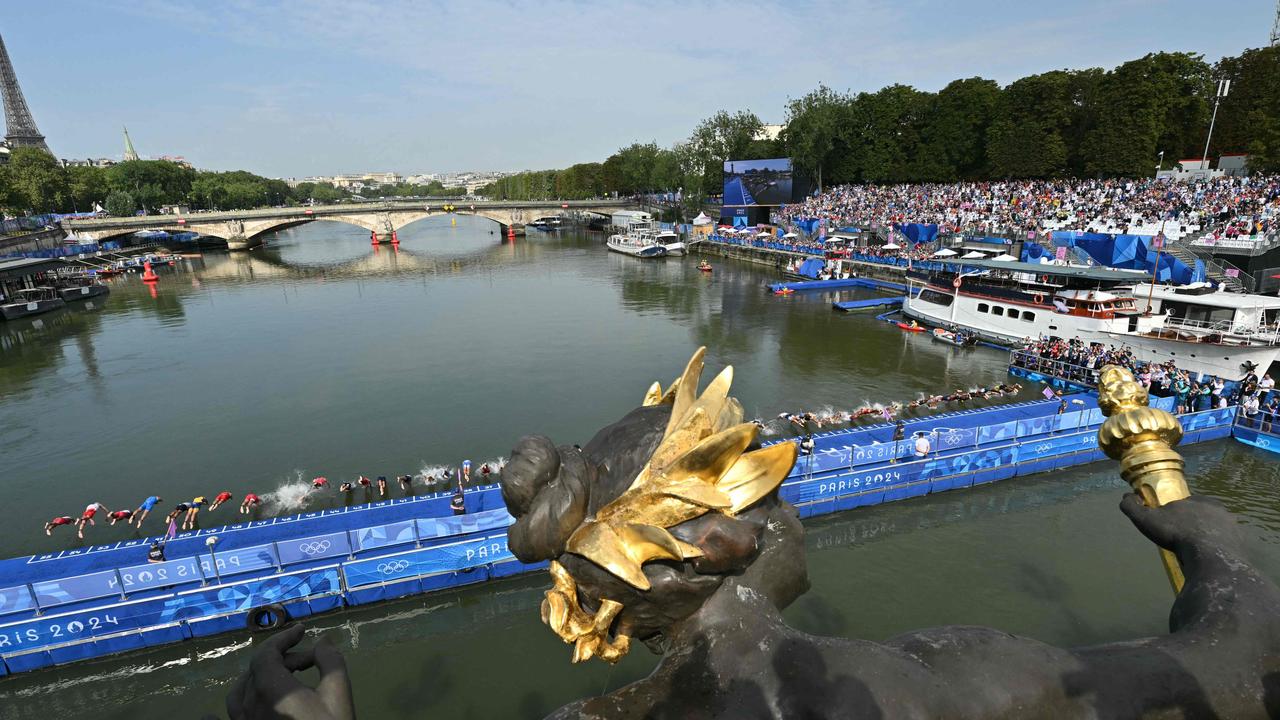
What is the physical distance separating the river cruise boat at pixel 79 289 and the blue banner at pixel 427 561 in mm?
52906

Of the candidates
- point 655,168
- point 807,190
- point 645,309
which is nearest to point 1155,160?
point 807,190

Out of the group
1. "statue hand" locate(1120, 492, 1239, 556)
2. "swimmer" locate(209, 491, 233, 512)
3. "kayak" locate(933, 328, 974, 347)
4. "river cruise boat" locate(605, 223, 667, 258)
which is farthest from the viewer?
"river cruise boat" locate(605, 223, 667, 258)

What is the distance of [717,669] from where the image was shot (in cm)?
295

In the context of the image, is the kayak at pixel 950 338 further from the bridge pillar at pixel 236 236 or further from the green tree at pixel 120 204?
the green tree at pixel 120 204

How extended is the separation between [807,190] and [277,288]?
197ft

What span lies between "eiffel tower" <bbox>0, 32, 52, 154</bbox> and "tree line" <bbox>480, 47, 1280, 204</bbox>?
457 feet

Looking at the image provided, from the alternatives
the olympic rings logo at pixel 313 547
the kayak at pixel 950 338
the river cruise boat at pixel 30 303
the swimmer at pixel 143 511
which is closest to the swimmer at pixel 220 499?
the swimmer at pixel 143 511

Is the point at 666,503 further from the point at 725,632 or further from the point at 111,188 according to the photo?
the point at 111,188

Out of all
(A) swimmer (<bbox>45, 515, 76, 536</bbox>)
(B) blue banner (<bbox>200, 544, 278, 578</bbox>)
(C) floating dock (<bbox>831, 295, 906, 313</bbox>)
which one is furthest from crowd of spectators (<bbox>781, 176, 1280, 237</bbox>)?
(A) swimmer (<bbox>45, 515, 76, 536</bbox>)

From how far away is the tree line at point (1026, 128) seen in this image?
51.2 metres

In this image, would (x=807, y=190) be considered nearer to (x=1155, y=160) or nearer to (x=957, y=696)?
(x=1155, y=160)

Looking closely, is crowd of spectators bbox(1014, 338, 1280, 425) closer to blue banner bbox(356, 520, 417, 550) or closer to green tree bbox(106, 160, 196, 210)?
blue banner bbox(356, 520, 417, 550)

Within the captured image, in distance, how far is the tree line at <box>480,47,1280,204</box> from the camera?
5122cm

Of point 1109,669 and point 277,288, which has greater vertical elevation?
point 1109,669
